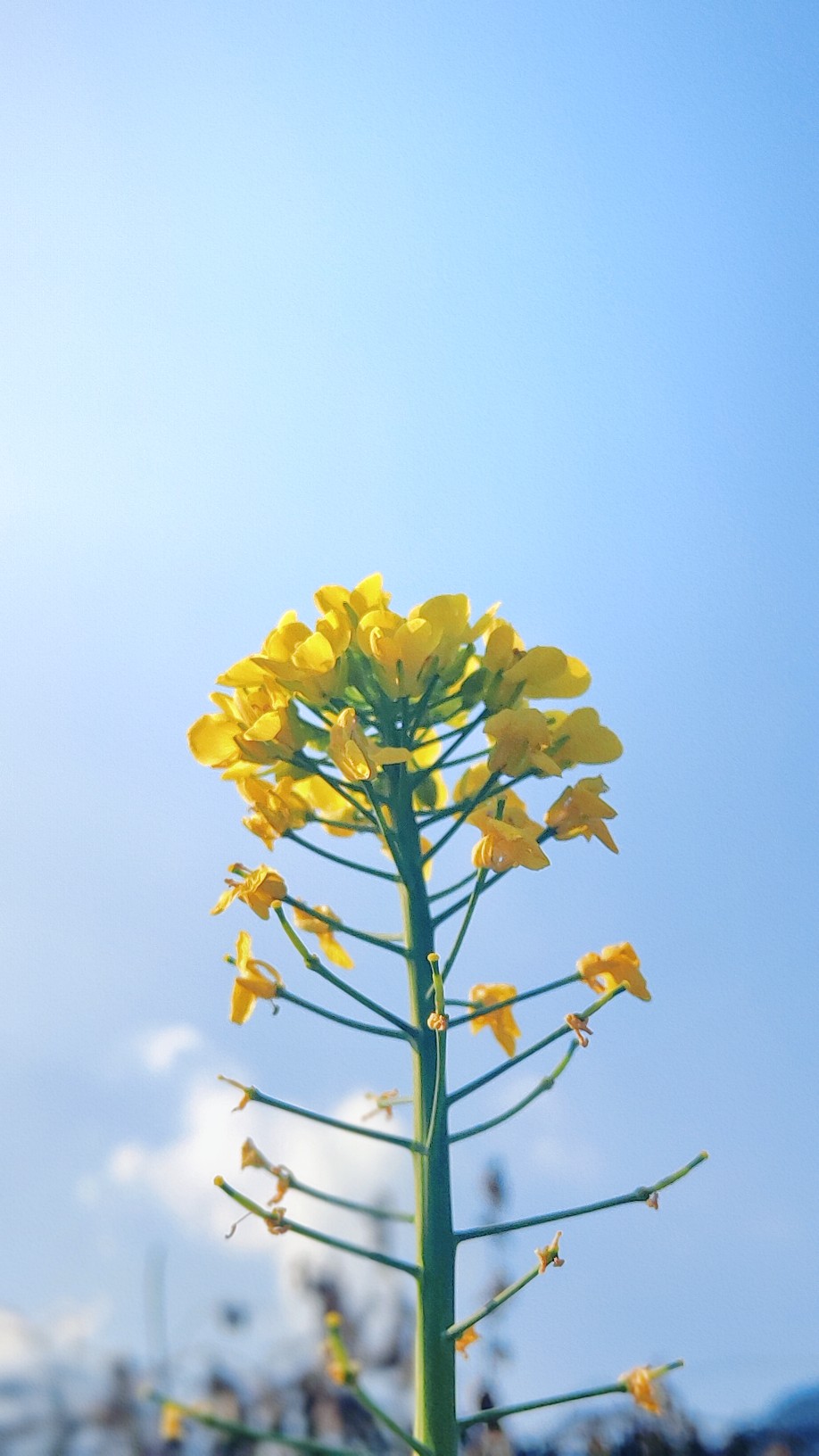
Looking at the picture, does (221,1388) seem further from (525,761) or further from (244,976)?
(525,761)

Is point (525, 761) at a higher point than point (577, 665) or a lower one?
lower

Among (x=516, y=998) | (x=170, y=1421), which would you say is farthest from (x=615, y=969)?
(x=170, y=1421)

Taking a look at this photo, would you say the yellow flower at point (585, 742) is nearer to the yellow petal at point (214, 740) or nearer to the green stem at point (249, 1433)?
the yellow petal at point (214, 740)

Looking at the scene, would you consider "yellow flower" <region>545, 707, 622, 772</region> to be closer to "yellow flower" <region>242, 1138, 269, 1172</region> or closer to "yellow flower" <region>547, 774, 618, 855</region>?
"yellow flower" <region>547, 774, 618, 855</region>

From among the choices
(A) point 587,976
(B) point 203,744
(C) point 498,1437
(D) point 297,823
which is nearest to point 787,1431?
(C) point 498,1437

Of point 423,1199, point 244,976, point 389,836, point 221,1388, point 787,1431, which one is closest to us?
→ point 221,1388

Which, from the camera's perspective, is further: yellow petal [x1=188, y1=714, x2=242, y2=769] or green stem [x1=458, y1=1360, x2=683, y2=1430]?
yellow petal [x1=188, y1=714, x2=242, y2=769]

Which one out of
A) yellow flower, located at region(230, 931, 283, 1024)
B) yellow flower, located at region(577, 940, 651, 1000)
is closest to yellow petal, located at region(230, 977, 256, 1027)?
yellow flower, located at region(230, 931, 283, 1024)
